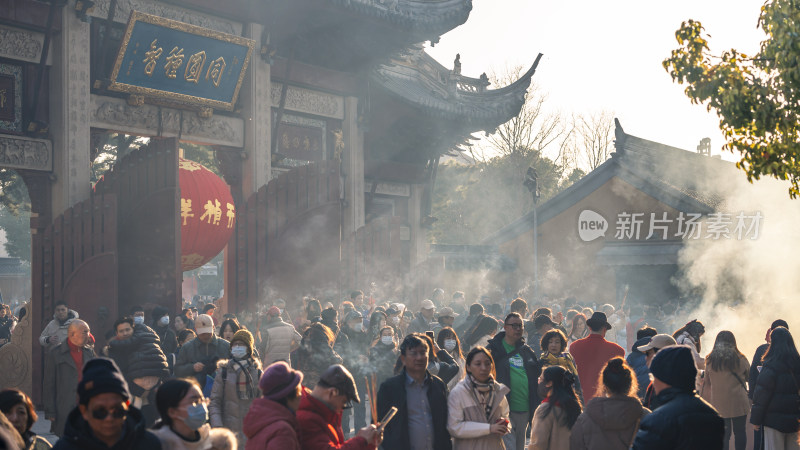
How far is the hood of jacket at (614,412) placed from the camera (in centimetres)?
463

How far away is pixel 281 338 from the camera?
8812mm

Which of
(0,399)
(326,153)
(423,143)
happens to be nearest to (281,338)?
(0,399)

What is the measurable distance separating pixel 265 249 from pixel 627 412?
33.7ft

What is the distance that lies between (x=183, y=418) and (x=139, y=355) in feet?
13.7

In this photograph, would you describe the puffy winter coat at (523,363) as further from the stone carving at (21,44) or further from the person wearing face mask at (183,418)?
the stone carving at (21,44)

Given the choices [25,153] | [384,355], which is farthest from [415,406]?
[25,153]

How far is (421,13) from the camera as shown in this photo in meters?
17.1

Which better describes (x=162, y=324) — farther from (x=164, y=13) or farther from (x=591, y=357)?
(x=591, y=357)

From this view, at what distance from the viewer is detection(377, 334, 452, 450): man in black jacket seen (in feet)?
16.8

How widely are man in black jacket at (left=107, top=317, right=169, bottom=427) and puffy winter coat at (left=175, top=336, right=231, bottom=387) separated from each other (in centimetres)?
39

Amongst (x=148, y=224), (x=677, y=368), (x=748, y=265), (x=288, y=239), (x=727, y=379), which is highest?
(x=148, y=224)

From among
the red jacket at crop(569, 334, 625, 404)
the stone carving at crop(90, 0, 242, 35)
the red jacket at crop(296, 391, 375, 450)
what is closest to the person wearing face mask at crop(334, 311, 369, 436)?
the red jacket at crop(569, 334, 625, 404)

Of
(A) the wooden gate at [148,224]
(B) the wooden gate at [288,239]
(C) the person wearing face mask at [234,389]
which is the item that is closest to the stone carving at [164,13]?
(A) the wooden gate at [148,224]

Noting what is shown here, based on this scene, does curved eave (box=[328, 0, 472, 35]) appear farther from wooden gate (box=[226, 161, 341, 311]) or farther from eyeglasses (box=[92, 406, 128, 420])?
eyeglasses (box=[92, 406, 128, 420])
